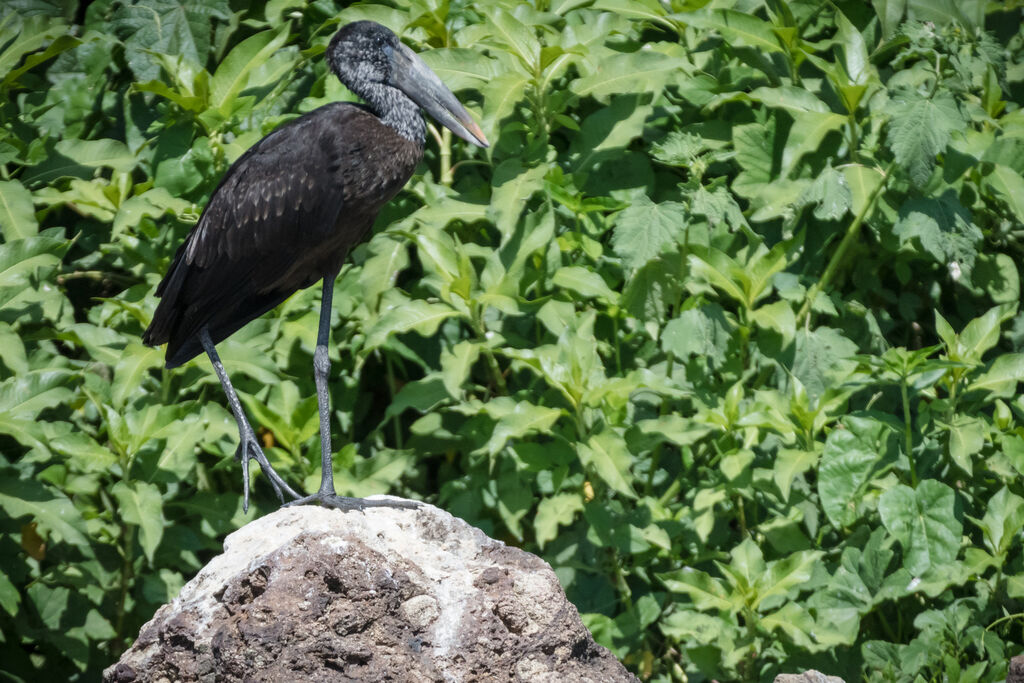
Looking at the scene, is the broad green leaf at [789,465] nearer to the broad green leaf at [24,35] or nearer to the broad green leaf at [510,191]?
the broad green leaf at [510,191]

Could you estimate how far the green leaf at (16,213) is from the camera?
15.0 feet

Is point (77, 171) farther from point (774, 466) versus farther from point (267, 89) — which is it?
point (774, 466)

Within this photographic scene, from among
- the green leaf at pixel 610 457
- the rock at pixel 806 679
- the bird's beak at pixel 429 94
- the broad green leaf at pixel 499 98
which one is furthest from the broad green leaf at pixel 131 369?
the rock at pixel 806 679

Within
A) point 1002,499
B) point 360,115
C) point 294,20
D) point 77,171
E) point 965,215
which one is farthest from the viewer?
point 294,20

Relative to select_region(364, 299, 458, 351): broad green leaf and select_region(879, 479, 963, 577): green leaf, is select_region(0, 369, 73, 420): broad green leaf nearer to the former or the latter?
select_region(364, 299, 458, 351): broad green leaf

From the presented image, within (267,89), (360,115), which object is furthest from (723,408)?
(267,89)

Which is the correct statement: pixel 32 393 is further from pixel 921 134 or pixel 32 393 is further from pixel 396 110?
pixel 921 134

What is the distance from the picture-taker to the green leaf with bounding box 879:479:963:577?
408 centimetres

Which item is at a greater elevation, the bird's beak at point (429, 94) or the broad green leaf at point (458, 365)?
the bird's beak at point (429, 94)

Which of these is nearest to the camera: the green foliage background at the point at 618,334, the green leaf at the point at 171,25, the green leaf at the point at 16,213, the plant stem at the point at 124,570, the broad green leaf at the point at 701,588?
the broad green leaf at the point at 701,588

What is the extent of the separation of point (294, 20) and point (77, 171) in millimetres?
1316

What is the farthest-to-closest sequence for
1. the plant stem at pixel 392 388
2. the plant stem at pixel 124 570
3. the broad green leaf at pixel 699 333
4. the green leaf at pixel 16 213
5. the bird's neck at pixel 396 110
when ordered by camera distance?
the plant stem at pixel 392 388, the green leaf at pixel 16 213, the plant stem at pixel 124 570, the broad green leaf at pixel 699 333, the bird's neck at pixel 396 110

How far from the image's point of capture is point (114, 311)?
4.71 metres

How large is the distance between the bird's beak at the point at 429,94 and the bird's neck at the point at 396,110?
0.11 ft
